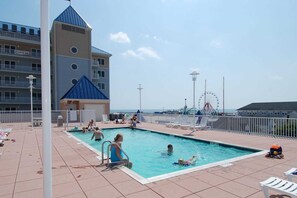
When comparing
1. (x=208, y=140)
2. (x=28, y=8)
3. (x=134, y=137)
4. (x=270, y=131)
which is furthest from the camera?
(x=134, y=137)

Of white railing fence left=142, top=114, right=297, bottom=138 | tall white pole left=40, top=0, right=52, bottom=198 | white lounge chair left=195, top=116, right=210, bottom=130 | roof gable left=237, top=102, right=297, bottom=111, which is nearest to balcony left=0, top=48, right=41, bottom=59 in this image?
white railing fence left=142, top=114, right=297, bottom=138

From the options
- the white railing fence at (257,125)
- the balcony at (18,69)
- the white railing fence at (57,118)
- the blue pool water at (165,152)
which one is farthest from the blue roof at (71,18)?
the white railing fence at (257,125)

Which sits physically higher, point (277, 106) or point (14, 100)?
point (14, 100)

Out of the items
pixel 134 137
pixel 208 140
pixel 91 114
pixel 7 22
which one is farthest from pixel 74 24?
pixel 208 140

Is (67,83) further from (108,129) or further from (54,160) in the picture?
(54,160)

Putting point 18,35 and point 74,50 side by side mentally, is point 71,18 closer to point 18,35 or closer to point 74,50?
A: point 74,50

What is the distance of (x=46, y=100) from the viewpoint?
7.52 ft

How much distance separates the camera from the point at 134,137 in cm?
1378

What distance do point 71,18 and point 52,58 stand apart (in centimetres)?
717

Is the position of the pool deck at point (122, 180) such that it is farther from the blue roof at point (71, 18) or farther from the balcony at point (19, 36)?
the balcony at point (19, 36)

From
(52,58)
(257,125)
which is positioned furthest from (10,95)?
(257,125)

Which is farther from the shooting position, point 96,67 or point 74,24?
point 96,67

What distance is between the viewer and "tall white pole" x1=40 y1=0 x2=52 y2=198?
227cm

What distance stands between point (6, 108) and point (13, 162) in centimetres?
3162
